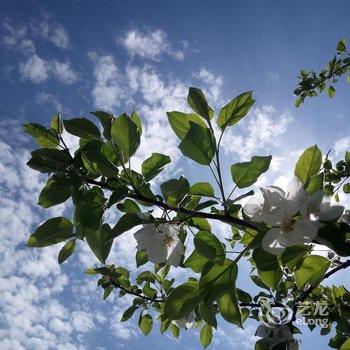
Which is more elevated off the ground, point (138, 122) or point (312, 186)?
point (138, 122)

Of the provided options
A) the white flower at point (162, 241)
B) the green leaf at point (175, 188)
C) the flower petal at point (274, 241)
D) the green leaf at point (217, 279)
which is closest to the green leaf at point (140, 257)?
the white flower at point (162, 241)

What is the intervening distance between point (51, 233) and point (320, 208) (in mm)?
1104

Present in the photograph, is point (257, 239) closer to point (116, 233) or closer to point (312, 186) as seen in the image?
point (312, 186)

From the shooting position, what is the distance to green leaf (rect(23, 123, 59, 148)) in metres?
1.72

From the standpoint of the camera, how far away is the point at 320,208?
4.24 ft

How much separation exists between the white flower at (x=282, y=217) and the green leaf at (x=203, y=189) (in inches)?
8.0

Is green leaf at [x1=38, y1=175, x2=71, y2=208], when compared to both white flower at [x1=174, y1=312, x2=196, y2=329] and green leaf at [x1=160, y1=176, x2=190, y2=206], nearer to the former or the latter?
green leaf at [x1=160, y1=176, x2=190, y2=206]

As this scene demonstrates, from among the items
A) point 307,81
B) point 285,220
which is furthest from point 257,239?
point 307,81

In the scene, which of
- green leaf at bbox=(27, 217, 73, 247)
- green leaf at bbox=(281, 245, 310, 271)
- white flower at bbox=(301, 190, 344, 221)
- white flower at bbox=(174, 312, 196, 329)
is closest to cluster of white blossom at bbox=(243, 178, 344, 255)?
white flower at bbox=(301, 190, 344, 221)

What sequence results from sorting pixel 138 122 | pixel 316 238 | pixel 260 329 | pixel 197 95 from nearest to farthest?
pixel 316 238 < pixel 197 95 < pixel 138 122 < pixel 260 329

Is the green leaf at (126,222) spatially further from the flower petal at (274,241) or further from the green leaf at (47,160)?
the flower petal at (274,241)

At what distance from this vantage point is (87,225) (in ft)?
4.76

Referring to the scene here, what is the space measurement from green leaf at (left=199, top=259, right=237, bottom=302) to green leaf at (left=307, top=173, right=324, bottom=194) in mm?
376

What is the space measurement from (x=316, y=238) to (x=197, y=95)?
0.71 m
